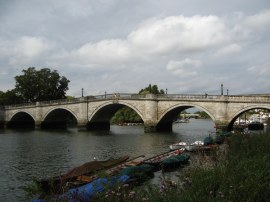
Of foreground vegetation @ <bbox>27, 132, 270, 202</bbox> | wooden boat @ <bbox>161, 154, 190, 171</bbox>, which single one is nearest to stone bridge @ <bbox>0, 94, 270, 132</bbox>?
wooden boat @ <bbox>161, 154, 190, 171</bbox>

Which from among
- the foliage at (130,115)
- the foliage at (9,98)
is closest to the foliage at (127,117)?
the foliage at (130,115)

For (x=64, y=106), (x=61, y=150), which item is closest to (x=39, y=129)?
(x=64, y=106)

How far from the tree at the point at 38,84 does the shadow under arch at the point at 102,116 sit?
79.3 ft

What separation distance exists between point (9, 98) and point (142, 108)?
156ft

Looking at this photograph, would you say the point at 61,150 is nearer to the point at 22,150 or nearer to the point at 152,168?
the point at 22,150

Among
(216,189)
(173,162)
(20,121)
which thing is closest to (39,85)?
(20,121)

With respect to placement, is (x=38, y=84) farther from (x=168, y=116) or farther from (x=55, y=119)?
(x=168, y=116)

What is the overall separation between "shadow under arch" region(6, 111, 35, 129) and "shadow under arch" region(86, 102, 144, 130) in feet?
72.6

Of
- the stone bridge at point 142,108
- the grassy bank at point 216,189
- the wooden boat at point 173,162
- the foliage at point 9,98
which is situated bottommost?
the wooden boat at point 173,162

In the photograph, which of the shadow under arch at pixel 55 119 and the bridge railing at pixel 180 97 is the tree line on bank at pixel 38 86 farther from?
the bridge railing at pixel 180 97

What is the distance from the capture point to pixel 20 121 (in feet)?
258

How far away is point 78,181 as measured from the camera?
14672mm

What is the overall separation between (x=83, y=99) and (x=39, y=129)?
45.6ft

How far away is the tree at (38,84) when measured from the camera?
264 ft
